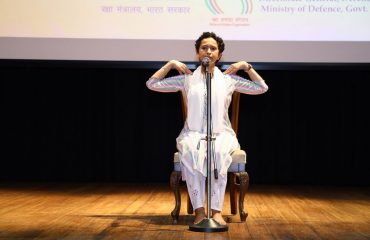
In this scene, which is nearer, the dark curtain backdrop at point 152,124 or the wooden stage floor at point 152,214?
the wooden stage floor at point 152,214

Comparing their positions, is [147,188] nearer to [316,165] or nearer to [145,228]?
[316,165]

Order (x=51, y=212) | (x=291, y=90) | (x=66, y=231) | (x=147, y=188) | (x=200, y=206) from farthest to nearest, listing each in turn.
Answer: (x=291, y=90), (x=147, y=188), (x=51, y=212), (x=200, y=206), (x=66, y=231)

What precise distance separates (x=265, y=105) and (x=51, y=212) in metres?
3.12

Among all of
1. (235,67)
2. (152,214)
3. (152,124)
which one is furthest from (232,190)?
(152,124)

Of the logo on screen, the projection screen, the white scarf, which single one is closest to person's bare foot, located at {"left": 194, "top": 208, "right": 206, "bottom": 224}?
the white scarf

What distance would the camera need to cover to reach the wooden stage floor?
9.79 feet

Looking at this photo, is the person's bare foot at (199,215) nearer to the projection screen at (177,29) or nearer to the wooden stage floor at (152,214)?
the wooden stage floor at (152,214)

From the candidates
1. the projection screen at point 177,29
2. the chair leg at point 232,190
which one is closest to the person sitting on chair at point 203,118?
the chair leg at point 232,190

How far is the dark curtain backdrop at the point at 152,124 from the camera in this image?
6.41 meters

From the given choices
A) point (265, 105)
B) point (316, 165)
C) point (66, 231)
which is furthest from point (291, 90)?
point (66, 231)

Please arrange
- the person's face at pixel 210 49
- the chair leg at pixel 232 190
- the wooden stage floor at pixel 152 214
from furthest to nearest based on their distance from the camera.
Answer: the chair leg at pixel 232 190, the person's face at pixel 210 49, the wooden stage floor at pixel 152 214

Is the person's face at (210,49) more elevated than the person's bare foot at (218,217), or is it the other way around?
the person's face at (210,49)

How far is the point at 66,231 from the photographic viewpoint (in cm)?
300

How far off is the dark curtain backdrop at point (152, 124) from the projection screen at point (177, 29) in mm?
1548
